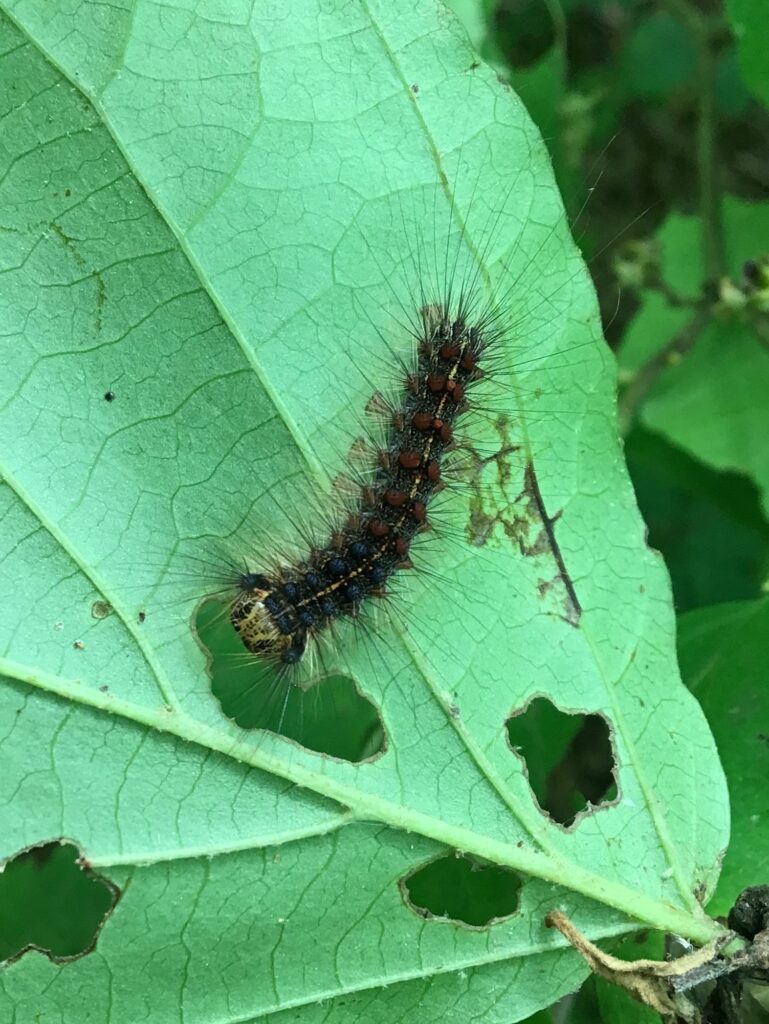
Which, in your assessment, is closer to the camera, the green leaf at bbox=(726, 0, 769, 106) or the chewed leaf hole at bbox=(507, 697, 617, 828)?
the chewed leaf hole at bbox=(507, 697, 617, 828)

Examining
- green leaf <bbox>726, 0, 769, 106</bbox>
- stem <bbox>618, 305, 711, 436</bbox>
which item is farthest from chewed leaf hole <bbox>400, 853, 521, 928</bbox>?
green leaf <bbox>726, 0, 769, 106</bbox>

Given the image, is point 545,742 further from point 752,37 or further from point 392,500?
point 752,37

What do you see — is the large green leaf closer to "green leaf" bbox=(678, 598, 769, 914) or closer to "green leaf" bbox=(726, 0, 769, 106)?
"green leaf" bbox=(678, 598, 769, 914)

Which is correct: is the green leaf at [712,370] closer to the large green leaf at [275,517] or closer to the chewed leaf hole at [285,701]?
the large green leaf at [275,517]

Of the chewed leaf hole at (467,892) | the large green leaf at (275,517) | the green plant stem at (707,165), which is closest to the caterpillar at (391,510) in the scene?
the large green leaf at (275,517)

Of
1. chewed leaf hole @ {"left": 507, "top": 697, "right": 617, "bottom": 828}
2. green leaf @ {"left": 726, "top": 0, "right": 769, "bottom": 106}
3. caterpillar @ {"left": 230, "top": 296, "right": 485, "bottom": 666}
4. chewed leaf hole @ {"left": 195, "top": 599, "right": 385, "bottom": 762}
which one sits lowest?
chewed leaf hole @ {"left": 507, "top": 697, "right": 617, "bottom": 828}
